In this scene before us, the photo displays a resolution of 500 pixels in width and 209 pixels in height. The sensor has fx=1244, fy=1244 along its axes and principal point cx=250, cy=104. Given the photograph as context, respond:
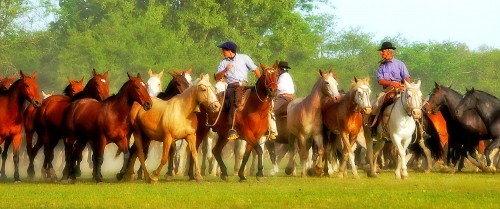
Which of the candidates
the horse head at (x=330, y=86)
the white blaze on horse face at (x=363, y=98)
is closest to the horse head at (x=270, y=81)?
the white blaze on horse face at (x=363, y=98)

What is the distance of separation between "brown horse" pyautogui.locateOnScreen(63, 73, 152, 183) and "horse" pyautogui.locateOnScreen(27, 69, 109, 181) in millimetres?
960

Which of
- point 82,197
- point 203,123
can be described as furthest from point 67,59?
point 82,197

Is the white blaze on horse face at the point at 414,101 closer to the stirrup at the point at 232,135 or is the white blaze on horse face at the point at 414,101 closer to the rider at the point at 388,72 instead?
the rider at the point at 388,72

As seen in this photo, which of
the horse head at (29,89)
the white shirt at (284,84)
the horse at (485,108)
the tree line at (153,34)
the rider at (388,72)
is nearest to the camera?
the horse head at (29,89)

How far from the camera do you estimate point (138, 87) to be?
23.9 m

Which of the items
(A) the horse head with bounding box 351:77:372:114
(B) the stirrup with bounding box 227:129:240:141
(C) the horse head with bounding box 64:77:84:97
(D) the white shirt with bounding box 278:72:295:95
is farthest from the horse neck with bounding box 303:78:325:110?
(C) the horse head with bounding box 64:77:84:97

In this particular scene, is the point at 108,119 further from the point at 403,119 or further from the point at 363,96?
the point at 403,119

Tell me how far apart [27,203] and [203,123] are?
24.2 feet

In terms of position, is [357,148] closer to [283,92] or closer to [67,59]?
[283,92]

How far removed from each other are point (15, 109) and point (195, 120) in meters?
3.96

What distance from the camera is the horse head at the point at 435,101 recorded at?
94.4 ft

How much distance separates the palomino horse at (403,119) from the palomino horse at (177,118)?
3.92 m

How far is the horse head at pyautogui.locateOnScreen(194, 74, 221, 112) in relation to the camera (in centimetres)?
2370

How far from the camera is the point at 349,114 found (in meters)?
25.8
